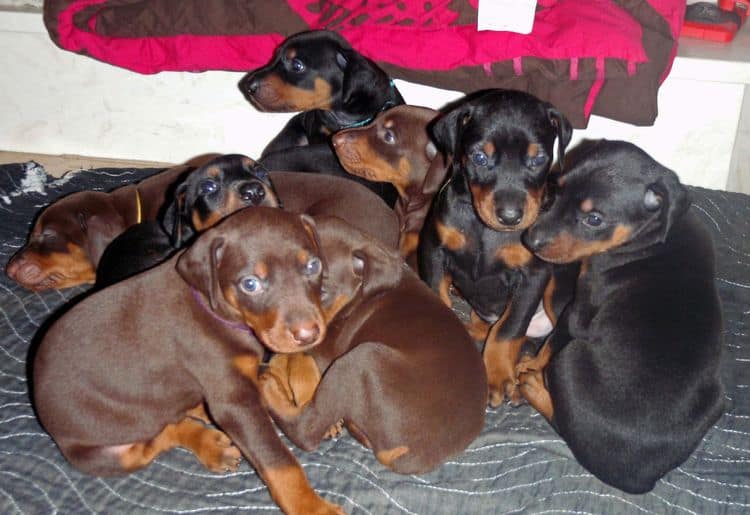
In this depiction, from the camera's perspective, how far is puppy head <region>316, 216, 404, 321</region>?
10.9 ft

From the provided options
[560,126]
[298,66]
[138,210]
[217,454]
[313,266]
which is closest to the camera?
[313,266]

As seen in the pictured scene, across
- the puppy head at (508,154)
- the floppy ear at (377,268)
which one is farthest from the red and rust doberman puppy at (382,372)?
the puppy head at (508,154)

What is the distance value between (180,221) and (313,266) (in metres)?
1.07

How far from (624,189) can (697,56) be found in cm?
211

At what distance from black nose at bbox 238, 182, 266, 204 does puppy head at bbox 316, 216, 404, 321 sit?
1.38ft

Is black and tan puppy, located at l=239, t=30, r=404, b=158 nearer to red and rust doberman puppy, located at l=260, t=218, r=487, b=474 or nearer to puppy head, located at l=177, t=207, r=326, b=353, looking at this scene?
red and rust doberman puppy, located at l=260, t=218, r=487, b=474

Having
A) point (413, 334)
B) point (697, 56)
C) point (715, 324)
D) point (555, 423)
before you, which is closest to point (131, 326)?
point (413, 334)

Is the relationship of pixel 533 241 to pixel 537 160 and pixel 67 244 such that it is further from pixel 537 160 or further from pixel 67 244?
pixel 67 244

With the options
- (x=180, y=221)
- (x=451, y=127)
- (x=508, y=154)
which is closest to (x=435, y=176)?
(x=451, y=127)

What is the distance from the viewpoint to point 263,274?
2910mm

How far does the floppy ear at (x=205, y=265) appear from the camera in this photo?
115 inches

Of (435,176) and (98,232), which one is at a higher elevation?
(435,176)

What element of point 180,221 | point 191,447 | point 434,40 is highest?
point 434,40

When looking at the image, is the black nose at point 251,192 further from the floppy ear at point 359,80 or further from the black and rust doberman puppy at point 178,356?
the floppy ear at point 359,80
